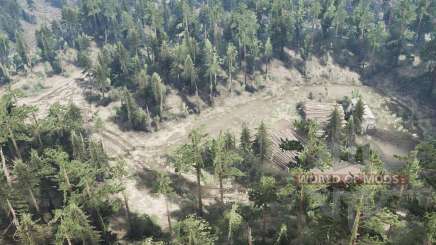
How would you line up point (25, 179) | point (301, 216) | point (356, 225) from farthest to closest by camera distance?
point (25, 179), point (301, 216), point (356, 225)

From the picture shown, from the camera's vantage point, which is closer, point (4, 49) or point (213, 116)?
point (213, 116)

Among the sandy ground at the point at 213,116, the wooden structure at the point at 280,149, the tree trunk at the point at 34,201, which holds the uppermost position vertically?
the tree trunk at the point at 34,201

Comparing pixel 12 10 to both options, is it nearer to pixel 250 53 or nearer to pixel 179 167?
pixel 250 53

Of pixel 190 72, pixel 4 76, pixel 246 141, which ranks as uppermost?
pixel 190 72

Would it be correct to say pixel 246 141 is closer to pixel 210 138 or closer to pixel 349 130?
pixel 210 138

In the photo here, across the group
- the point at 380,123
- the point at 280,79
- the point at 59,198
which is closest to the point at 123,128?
the point at 59,198

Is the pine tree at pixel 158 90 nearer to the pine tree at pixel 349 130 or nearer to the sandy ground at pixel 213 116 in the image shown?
the sandy ground at pixel 213 116

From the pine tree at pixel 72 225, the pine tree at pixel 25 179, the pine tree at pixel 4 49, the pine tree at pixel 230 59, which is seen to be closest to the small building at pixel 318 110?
the pine tree at pixel 230 59

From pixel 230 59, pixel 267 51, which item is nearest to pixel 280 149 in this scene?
pixel 230 59
